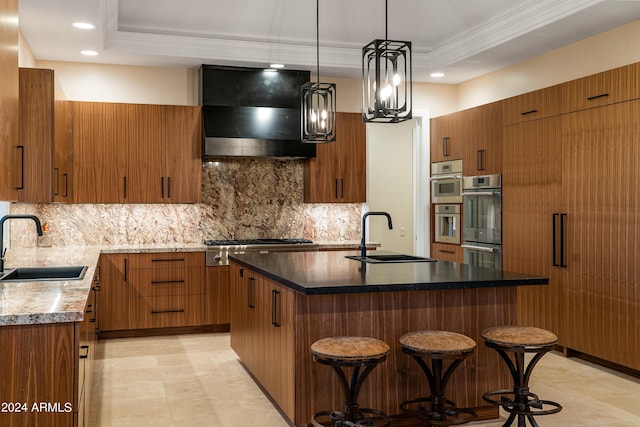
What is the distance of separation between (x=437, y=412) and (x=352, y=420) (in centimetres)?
45

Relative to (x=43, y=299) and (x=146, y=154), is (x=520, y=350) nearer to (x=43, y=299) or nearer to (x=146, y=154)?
(x=43, y=299)

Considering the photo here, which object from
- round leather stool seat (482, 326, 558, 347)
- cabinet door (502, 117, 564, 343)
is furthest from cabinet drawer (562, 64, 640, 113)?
round leather stool seat (482, 326, 558, 347)

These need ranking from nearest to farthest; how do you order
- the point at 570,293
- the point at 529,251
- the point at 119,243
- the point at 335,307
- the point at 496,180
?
the point at 335,307, the point at 570,293, the point at 529,251, the point at 496,180, the point at 119,243

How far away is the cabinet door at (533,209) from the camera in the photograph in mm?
5340

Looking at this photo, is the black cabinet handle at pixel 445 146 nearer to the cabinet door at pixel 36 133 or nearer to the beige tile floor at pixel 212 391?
the beige tile floor at pixel 212 391

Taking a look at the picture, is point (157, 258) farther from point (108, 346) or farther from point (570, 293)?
point (570, 293)

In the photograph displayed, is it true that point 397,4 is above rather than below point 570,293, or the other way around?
above

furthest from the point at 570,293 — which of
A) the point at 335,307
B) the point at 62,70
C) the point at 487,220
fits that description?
the point at 62,70

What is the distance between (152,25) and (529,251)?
156 inches

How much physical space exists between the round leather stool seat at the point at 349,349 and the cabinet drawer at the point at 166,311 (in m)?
3.34

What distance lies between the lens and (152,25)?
19.2 feet

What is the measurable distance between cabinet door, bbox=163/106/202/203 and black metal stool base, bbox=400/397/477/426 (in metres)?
3.67

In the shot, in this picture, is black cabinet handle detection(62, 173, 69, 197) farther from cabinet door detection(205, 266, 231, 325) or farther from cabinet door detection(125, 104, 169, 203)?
cabinet door detection(205, 266, 231, 325)

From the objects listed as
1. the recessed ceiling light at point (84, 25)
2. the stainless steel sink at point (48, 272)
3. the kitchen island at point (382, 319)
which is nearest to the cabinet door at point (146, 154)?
the recessed ceiling light at point (84, 25)
